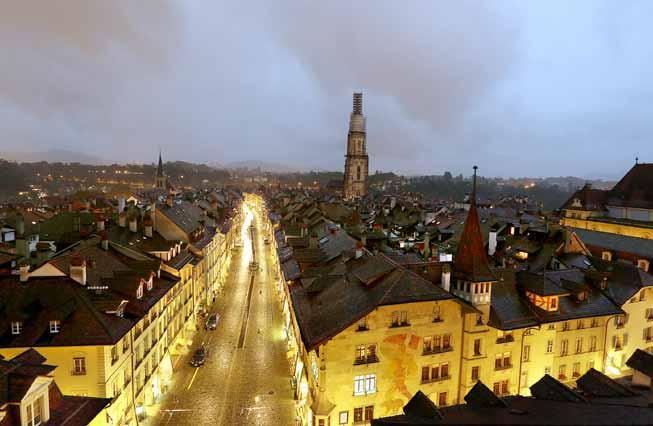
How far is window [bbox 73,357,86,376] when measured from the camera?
2972 centimetres

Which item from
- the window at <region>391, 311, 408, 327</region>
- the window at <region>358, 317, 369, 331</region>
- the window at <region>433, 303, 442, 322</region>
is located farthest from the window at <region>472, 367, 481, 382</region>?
the window at <region>358, 317, 369, 331</region>

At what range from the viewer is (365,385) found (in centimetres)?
3095

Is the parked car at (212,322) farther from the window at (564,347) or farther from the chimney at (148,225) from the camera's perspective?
the window at (564,347)

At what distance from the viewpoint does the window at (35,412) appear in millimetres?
18156

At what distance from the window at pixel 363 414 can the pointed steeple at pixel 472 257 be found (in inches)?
486

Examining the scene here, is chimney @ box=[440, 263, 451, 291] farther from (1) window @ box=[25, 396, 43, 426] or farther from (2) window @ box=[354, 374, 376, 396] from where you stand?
(1) window @ box=[25, 396, 43, 426]

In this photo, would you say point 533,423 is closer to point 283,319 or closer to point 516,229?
point 283,319

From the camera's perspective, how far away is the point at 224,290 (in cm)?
7519

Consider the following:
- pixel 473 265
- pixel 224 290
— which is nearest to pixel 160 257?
pixel 224 290

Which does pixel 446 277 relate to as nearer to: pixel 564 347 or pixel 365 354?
pixel 365 354

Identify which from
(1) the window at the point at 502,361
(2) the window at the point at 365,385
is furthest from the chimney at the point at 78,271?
(1) the window at the point at 502,361

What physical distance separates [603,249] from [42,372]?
2703 inches

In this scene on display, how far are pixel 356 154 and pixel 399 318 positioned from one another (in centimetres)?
15927

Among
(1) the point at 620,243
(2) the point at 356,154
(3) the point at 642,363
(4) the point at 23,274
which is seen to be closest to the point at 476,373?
(3) the point at 642,363
